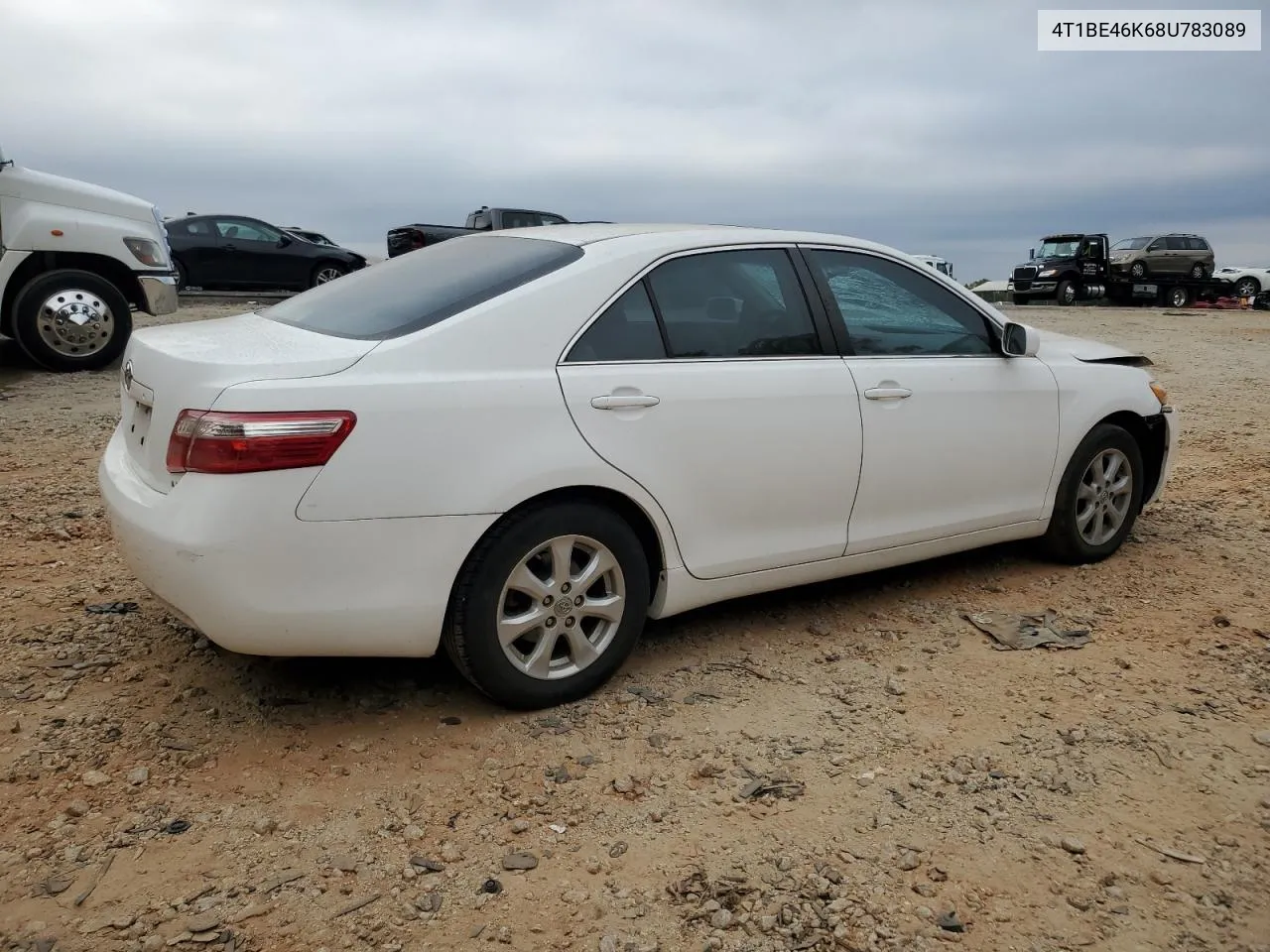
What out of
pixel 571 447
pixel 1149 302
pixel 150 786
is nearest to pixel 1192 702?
pixel 571 447

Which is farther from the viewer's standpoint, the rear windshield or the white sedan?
the rear windshield

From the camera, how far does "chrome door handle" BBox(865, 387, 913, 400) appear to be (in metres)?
3.88

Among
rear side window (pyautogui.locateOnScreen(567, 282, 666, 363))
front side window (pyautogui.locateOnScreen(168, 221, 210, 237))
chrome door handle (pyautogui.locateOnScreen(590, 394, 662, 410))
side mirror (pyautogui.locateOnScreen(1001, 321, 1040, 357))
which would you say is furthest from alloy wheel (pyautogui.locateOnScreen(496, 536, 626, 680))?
front side window (pyautogui.locateOnScreen(168, 221, 210, 237))

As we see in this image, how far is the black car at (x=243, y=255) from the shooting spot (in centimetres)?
1781

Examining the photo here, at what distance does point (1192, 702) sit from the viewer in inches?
138

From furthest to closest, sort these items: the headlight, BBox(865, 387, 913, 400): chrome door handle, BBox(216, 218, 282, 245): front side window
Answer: BBox(216, 218, 282, 245): front side window, the headlight, BBox(865, 387, 913, 400): chrome door handle

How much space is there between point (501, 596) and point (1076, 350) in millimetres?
3102

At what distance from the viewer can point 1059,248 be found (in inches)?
1067

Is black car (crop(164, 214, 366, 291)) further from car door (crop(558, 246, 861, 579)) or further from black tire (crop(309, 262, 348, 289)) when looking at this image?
car door (crop(558, 246, 861, 579))

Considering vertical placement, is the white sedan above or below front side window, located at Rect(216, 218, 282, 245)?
below

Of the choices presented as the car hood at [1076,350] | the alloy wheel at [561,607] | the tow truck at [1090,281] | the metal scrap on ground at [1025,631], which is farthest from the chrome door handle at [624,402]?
the tow truck at [1090,281]

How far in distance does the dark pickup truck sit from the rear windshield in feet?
55.0

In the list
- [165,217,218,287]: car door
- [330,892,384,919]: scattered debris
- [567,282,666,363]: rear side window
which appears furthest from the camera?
[165,217,218,287]: car door

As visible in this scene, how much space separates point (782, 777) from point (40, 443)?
233 inches
